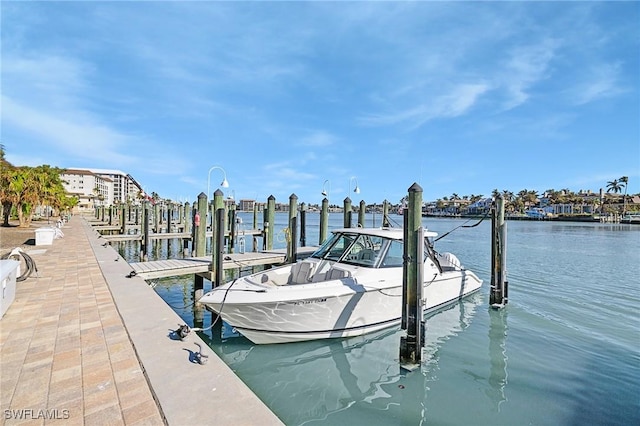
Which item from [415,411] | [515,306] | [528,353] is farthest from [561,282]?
[415,411]

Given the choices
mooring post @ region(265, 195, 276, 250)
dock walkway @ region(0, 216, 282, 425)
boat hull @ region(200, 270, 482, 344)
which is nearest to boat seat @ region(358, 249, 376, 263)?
boat hull @ region(200, 270, 482, 344)

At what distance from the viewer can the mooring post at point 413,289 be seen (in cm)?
532

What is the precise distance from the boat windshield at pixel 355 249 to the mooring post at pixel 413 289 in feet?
4.20

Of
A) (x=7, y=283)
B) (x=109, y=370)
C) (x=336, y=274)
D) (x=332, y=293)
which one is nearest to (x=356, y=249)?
(x=336, y=274)

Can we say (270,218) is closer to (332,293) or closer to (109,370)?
(332,293)

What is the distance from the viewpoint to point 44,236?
1291 centimetres

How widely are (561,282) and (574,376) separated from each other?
7.92 metres

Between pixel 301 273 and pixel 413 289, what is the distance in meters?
2.53

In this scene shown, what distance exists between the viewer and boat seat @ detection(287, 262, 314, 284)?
7023 mm

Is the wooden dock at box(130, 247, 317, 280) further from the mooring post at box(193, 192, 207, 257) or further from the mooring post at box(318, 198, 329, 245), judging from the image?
the mooring post at box(318, 198, 329, 245)

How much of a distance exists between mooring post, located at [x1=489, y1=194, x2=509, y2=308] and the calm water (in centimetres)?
37

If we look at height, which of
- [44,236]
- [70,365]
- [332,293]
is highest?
[44,236]

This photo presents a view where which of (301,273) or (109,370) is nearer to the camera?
(109,370)

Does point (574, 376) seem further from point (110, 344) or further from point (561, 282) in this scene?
point (561, 282)
